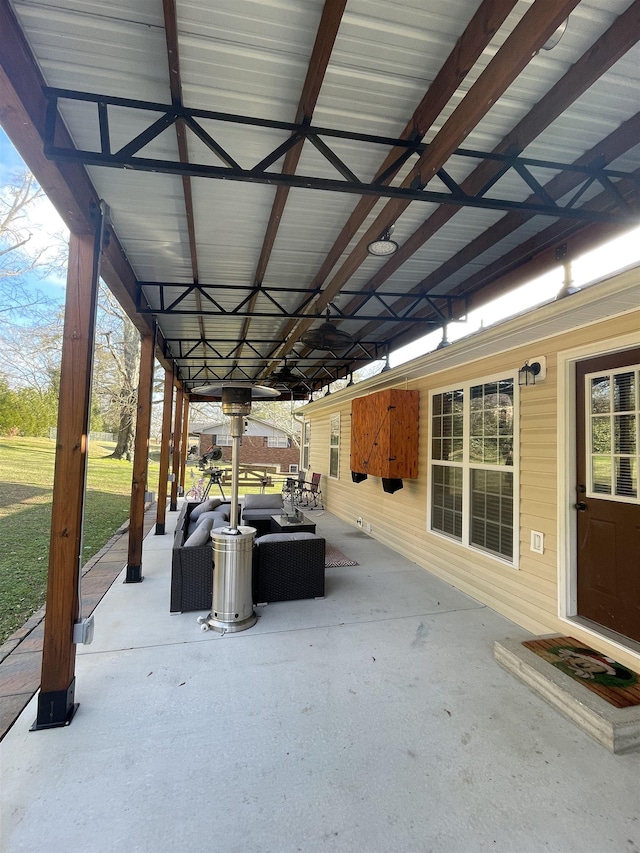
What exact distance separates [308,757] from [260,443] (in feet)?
80.2

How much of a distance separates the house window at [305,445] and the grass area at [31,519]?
509 centimetres

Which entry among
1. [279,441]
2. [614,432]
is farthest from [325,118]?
[279,441]

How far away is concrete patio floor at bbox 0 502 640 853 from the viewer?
1.62m

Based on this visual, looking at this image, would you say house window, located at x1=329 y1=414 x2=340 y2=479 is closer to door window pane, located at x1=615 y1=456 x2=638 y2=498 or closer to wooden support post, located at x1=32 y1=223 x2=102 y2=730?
door window pane, located at x1=615 y1=456 x2=638 y2=498

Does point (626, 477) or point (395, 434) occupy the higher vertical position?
point (395, 434)

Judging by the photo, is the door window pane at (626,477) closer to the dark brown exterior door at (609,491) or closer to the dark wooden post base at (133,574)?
the dark brown exterior door at (609,491)

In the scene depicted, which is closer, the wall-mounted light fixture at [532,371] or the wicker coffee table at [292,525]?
the wall-mounted light fixture at [532,371]

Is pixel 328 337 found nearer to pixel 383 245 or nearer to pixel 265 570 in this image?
pixel 383 245

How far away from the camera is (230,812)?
1697 millimetres

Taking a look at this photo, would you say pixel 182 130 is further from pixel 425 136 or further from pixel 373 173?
pixel 425 136

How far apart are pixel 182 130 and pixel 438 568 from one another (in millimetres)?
4787

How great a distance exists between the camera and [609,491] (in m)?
2.92

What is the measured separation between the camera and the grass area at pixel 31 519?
4.03 meters

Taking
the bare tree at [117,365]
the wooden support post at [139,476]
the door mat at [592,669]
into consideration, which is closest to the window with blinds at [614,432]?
the door mat at [592,669]
